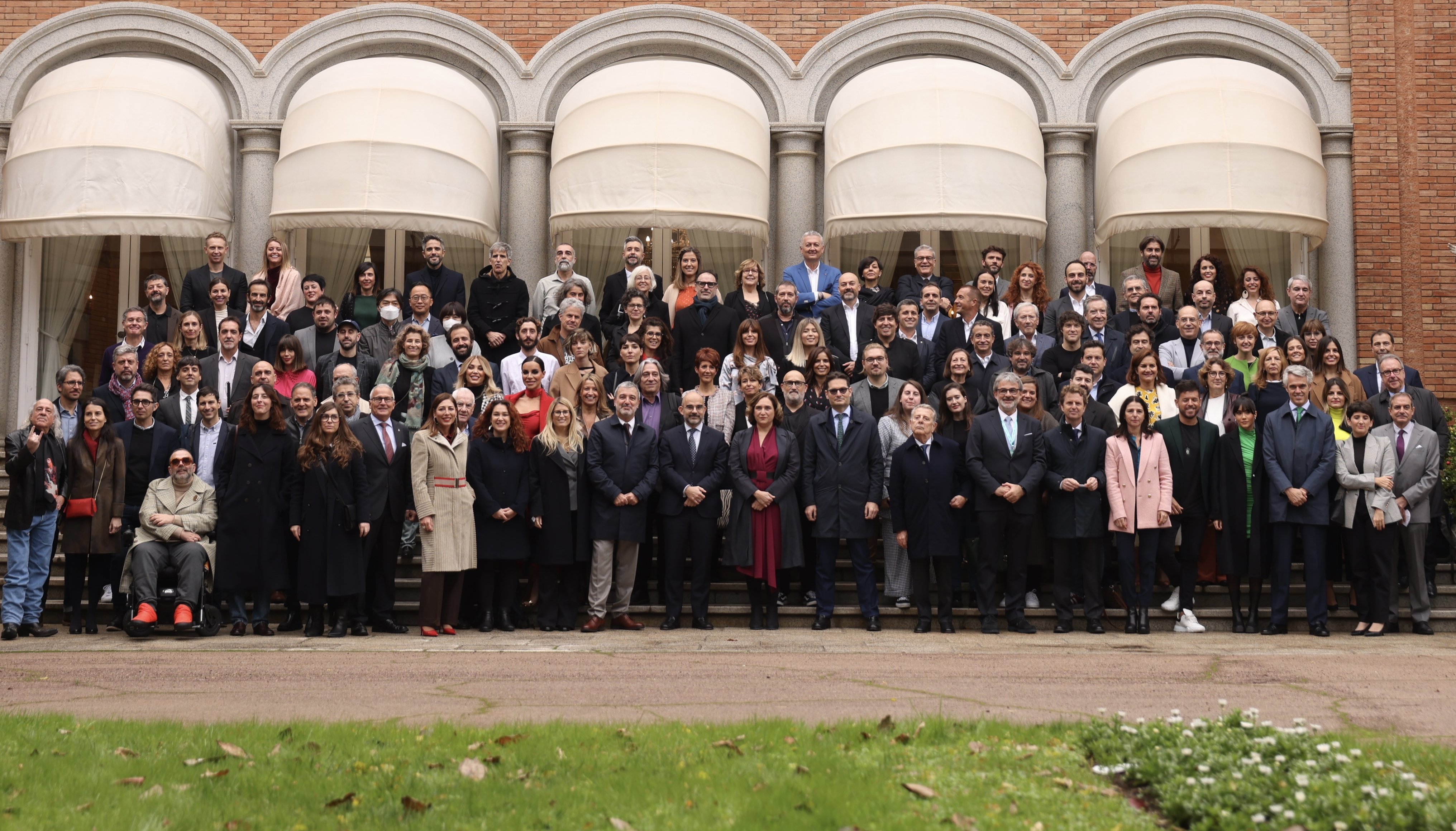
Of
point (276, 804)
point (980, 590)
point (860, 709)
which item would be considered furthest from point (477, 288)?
point (276, 804)

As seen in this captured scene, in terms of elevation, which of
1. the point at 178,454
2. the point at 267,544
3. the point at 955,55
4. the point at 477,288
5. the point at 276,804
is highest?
the point at 955,55

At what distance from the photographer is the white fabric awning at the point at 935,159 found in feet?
51.7

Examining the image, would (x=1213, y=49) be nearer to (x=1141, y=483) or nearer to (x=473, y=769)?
(x=1141, y=483)

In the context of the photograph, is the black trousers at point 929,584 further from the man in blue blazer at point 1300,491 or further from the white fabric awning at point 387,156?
the white fabric awning at point 387,156

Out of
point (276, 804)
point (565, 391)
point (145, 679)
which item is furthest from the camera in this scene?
point (565, 391)

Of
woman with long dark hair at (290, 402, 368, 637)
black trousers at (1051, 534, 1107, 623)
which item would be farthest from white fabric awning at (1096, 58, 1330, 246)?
woman with long dark hair at (290, 402, 368, 637)

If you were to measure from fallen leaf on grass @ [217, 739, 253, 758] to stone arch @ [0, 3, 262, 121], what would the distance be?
39.8 feet

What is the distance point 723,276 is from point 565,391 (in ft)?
16.6

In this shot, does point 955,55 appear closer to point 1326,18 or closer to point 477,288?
point 1326,18

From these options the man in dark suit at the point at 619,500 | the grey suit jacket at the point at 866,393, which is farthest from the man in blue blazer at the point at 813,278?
the man in dark suit at the point at 619,500

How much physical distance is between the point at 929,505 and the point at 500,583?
3393 millimetres

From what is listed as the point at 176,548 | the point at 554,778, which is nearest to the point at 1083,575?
the point at 554,778

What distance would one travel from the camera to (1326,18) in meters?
16.6

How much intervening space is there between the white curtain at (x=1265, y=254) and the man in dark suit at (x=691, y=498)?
8.02 metres
